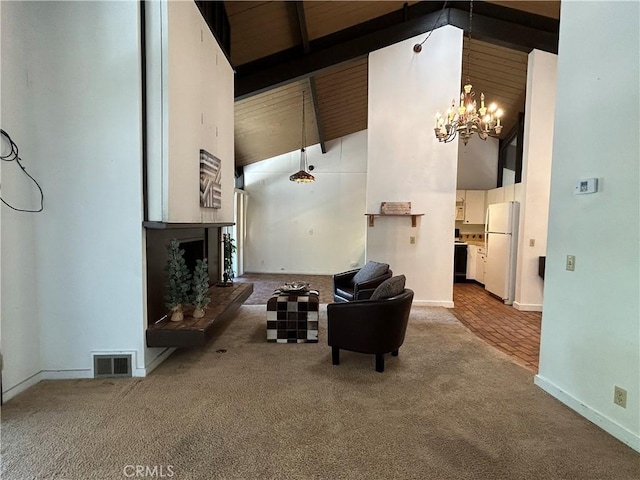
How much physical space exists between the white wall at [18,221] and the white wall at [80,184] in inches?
0.5

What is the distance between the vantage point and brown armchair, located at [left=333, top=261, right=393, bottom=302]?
4047mm

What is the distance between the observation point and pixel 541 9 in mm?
4695

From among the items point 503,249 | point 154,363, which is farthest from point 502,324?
point 154,363

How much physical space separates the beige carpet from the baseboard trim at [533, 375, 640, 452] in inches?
A: 2.3

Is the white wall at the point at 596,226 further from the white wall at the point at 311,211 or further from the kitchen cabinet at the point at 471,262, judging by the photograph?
→ the white wall at the point at 311,211

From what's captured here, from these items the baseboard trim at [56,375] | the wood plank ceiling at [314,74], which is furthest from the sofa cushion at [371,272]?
the wood plank ceiling at [314,74]

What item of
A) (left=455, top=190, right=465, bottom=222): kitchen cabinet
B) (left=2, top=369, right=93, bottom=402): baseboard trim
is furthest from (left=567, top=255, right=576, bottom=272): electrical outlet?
(left=455, top=190, right=465, bottom=222): kitchen cabinet

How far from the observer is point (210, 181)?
140 inches

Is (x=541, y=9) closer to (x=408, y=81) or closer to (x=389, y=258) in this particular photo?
(x=408, y=81)

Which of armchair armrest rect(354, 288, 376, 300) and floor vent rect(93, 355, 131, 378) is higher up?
armchair armrest rect(354, 288, 376, 300)

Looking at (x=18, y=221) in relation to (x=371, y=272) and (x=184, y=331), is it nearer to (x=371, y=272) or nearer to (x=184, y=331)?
(x=184, y=331)

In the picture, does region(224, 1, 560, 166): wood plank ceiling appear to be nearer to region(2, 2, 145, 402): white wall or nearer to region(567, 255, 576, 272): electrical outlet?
region(2, 2, 145, 402): white wall

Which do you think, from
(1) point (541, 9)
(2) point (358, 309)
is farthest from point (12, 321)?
(1) point (541, 9)

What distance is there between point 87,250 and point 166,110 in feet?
4.27
